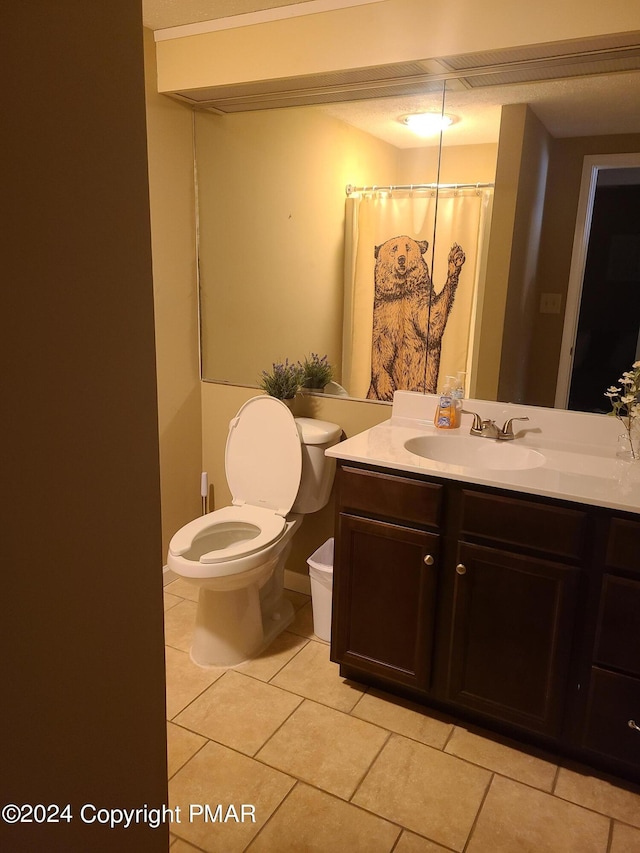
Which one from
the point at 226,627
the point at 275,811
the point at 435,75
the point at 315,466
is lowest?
the point at 275,811

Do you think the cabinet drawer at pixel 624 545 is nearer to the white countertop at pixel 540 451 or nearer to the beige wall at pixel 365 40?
the white countertop at pixel 540 451

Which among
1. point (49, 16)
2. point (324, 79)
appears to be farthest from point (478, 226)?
point (49, 16)

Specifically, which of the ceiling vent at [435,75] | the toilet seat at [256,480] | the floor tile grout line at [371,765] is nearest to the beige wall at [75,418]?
the floor tile grout line at [371,765]

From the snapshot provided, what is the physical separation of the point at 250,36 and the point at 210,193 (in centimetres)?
70

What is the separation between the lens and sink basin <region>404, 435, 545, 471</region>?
229cm

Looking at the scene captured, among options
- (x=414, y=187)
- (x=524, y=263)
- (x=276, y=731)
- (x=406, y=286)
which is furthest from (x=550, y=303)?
(x=276, y=731)

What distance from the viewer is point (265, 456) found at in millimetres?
2701

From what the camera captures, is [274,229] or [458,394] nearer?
[458,394]

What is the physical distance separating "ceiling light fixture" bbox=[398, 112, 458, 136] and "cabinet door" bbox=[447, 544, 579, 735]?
1555mm

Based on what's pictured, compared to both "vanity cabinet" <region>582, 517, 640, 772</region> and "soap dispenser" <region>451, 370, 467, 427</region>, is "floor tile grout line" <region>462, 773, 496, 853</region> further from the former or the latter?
"soap dispenser" <region>451, 370, 467, 427</region>

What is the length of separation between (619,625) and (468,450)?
791 millimetres

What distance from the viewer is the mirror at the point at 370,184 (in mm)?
2205

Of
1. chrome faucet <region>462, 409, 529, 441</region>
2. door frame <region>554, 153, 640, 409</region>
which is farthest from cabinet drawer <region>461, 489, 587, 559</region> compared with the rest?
door frame <region>554, 153, 640, 409</region>

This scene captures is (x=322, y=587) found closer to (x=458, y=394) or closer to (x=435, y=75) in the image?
(x=458, y=394)
